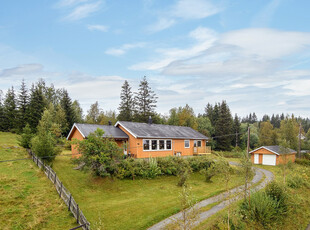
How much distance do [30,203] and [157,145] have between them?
52.8 feet

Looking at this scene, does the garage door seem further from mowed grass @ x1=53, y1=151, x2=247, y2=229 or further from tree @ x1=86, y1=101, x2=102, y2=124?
tree @ x1=86, y1=101, x2=102, y2=124

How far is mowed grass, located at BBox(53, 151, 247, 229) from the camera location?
440 inches

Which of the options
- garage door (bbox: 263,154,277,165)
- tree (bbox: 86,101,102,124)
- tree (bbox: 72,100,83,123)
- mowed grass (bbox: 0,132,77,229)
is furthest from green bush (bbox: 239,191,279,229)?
tree (bbox: 86,101,102,124)

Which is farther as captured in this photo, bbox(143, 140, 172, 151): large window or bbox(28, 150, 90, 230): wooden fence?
bbox(143, 140, 172, 151): large window

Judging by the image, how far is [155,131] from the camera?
89.1ft

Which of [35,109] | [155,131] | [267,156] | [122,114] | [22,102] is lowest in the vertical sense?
[267,156]

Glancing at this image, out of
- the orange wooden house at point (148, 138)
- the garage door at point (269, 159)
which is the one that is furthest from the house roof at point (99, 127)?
the garage door at point (269, 159)

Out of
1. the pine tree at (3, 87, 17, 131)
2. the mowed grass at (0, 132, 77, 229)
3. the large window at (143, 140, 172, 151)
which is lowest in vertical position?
the mowed grass at (0, 132, 77, 229)

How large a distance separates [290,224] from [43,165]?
18880mm

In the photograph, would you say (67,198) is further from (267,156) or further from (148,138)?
(267,156)

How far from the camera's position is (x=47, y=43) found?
18.5 metres

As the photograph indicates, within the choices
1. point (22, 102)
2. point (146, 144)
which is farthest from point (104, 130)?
point (22, 102)

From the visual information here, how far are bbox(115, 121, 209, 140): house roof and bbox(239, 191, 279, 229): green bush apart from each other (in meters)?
13.4

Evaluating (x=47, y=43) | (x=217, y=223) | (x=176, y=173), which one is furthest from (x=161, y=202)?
(x=47, y=43)
